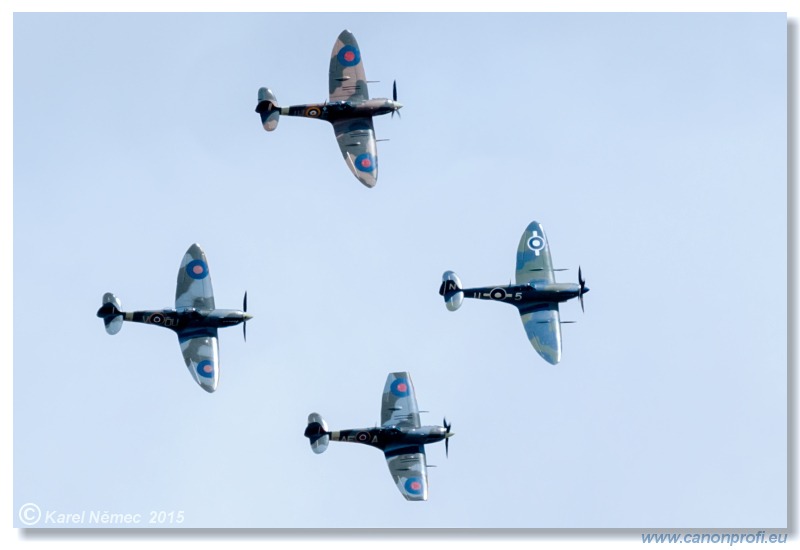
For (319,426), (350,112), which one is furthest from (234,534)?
(350,112)

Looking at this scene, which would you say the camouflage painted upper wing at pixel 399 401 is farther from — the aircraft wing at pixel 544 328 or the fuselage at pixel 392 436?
the aircraft wing at pixel 544 328

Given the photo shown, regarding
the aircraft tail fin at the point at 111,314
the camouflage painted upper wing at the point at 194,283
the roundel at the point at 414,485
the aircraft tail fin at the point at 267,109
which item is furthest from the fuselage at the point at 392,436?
the aircraft tail fin at the point at 267,109

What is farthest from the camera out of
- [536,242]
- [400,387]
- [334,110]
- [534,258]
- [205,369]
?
[536,242]

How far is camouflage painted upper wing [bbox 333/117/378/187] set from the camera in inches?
2766

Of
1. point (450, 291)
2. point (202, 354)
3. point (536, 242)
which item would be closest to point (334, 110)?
point (450, 291)

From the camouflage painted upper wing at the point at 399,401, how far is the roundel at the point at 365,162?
9153 mm

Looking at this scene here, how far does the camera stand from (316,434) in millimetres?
67688

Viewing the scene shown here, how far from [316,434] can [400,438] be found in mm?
3623

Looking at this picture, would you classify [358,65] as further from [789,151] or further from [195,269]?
[789,151]

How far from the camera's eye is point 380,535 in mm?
56969

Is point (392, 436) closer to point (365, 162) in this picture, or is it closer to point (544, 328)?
point (544, 328)

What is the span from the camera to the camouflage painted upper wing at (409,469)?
67.3 m

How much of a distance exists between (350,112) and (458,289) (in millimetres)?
9354

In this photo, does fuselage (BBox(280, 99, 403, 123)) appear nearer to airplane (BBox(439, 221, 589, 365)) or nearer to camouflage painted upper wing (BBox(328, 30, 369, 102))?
camouflage painted upper wing (BBox(328, 30, 369, 102))
